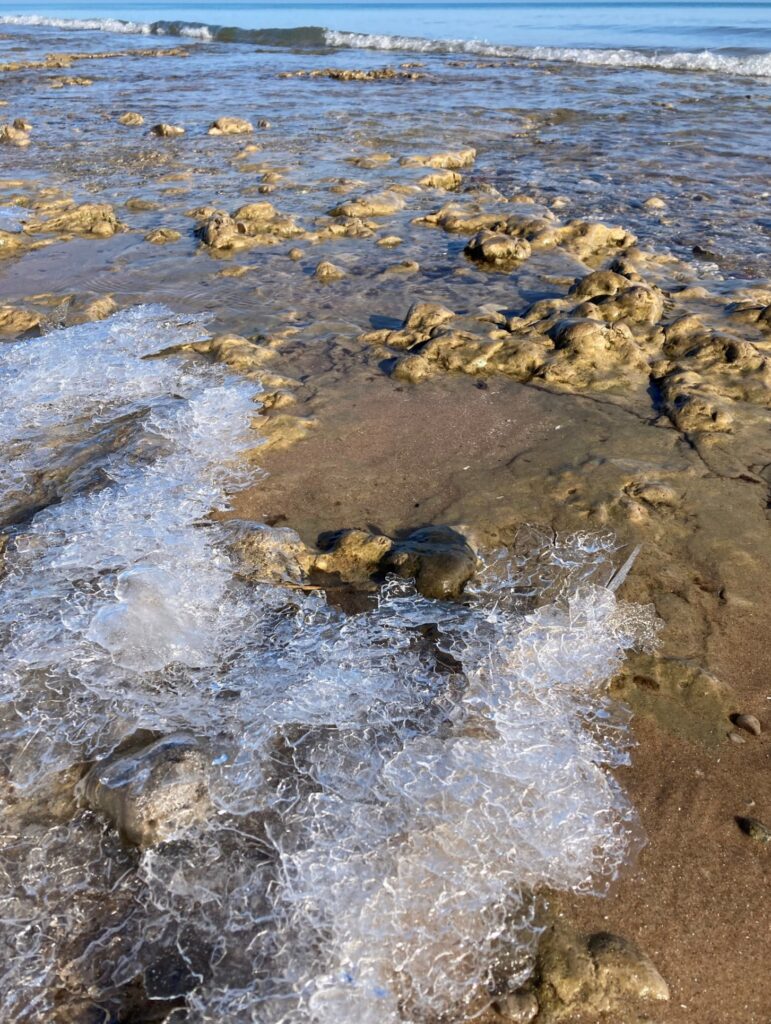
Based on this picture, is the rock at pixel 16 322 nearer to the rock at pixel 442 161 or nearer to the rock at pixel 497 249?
the rock at pixel 497 249

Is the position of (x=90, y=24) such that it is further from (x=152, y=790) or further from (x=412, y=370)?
(x=152, y=790)

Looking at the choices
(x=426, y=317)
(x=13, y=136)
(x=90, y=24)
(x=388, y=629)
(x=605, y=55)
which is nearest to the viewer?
(x=388, y=629)

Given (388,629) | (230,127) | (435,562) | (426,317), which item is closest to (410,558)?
(435,562)

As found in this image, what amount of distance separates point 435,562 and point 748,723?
46.7 inches

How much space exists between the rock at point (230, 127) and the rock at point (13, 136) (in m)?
2.51

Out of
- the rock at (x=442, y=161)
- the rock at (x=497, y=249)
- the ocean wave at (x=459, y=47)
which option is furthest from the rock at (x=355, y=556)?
the ocean wave at (x=459, y=47)

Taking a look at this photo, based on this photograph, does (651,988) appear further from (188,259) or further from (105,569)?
(188,259)

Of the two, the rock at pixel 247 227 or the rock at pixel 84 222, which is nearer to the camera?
the rock at pixel 247 227

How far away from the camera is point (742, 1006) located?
1777 mm

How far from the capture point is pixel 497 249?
617cm

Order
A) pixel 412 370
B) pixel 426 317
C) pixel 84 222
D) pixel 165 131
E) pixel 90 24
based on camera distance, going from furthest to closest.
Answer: pixel 90 24 < pixel 165 131 < pixel 84 222 < pixel 426 317 < pixel 412 370

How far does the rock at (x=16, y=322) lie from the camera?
17.4 ft

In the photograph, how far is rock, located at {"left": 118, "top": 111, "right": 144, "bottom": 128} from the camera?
38.8 feet

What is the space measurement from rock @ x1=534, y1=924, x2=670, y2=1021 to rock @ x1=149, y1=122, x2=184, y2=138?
460 inches
